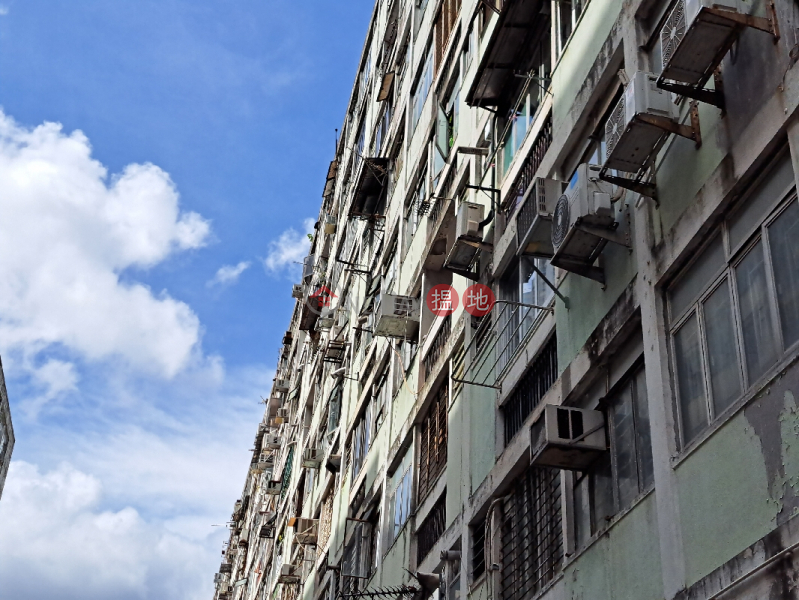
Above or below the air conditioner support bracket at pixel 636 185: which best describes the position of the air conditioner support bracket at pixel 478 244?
above

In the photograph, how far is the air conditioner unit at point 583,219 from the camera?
8.83m

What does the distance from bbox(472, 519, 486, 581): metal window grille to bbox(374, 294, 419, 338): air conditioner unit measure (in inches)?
254

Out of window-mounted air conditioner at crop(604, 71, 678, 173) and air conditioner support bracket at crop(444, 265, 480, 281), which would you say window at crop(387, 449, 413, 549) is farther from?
window-mounted air conditioner at crop(604, 71, 678, 173)

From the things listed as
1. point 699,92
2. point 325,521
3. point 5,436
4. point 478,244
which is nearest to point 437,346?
point 478,244

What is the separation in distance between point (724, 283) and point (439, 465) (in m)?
8.30

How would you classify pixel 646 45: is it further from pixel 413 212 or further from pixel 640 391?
pixel 413 212

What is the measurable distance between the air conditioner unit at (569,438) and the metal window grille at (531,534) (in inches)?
36.6

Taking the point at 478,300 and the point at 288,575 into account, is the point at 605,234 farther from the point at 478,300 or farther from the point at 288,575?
the point at 288,575

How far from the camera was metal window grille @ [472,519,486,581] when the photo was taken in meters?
11.7

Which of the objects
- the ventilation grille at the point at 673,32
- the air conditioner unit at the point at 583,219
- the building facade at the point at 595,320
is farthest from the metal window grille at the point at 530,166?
the ventilation grille at the point at 673,32

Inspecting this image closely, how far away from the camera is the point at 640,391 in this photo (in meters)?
8.34

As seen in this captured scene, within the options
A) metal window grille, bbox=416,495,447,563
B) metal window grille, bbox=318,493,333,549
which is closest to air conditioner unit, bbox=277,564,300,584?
metal window grille, bbox=318,493,333,549

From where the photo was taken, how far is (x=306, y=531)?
2620cm

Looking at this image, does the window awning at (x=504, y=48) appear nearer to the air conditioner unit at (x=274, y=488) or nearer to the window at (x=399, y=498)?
the window at (x=399, y=498)
